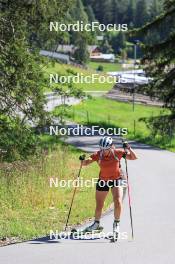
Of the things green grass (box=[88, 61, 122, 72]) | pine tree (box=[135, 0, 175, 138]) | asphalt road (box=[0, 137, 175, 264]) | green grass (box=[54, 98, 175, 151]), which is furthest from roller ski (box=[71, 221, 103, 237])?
green grass (box=[88, 61, 122, 72])

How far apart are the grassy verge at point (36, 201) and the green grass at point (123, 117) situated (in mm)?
8271

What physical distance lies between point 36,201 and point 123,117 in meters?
40.0

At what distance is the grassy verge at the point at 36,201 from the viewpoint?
1189 centimetres

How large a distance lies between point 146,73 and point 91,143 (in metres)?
5.83

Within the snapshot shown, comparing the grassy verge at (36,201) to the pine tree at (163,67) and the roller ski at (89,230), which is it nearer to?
the roller ski at (89,230)

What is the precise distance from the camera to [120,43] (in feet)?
634

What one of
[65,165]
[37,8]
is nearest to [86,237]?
[65,165]

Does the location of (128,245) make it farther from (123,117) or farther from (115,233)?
(123,117)

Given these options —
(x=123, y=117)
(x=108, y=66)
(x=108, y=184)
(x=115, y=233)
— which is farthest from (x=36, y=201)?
(x=108, y=66)

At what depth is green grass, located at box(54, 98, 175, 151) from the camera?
3339 cm

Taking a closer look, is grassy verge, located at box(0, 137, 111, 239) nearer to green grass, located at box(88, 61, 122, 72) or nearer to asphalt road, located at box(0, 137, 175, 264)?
asphalt road, located at box(0, 137, 175, 264)

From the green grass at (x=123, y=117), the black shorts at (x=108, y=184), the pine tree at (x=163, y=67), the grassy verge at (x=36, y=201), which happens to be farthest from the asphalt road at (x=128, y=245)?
the pine tree at (x=163, y=67)

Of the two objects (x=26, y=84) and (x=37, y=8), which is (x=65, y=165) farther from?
(x=37, y=8)

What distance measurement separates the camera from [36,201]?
14047 millimetres
